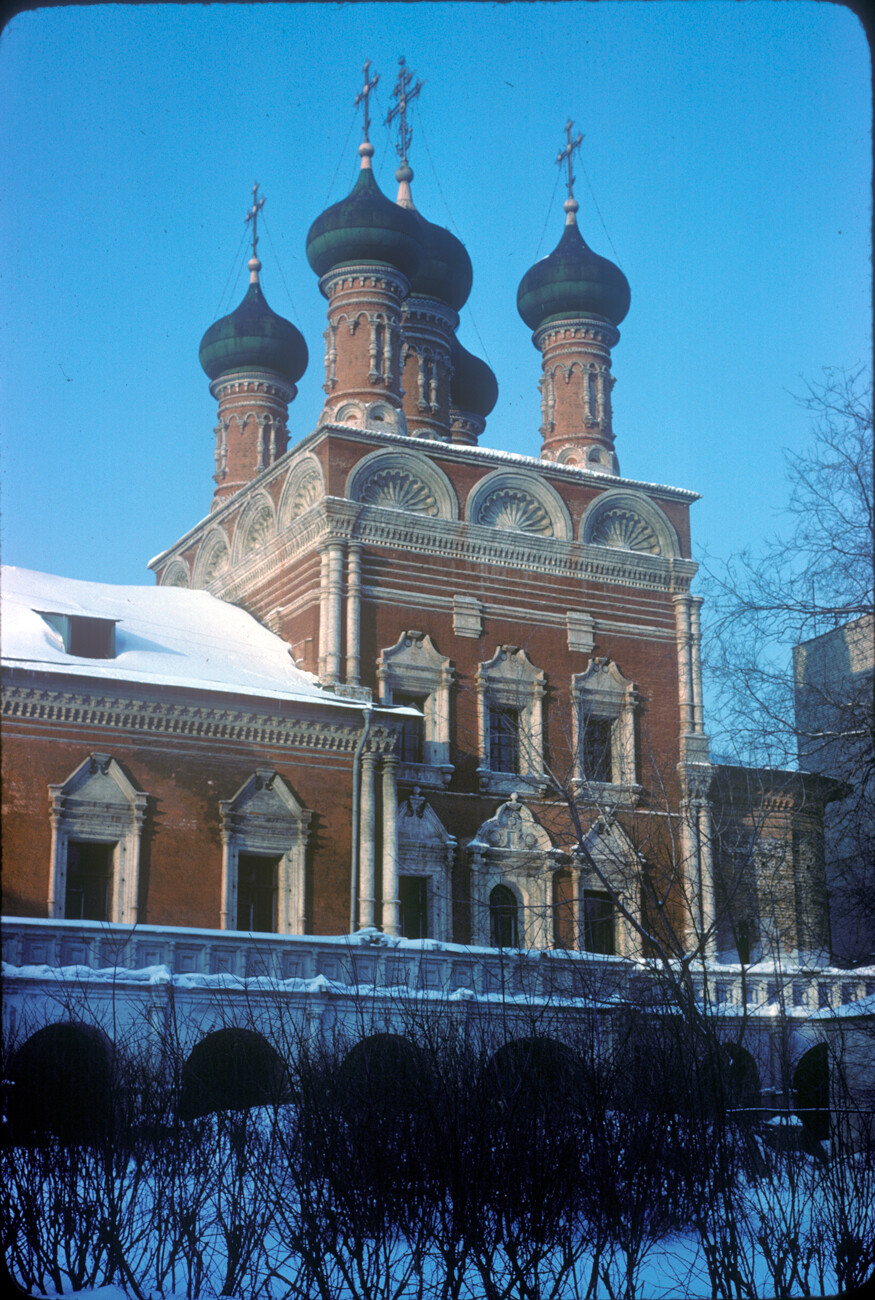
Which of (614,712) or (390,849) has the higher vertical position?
(614,712)

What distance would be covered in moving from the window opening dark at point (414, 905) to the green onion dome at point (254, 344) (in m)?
11.0

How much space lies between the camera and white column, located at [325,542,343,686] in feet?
66.5

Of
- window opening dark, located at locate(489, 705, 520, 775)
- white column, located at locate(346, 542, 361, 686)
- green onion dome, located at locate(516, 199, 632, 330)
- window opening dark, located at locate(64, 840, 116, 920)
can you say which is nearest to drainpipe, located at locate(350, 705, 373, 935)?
white column, located at locate(346, 542, 361, 686)

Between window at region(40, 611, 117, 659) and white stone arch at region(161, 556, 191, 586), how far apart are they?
7.53 metres

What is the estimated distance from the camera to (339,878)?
61.3ft

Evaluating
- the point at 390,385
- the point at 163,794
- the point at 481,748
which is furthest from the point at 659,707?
the point at 163,794

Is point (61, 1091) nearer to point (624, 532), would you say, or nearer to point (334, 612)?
point (334, 612)

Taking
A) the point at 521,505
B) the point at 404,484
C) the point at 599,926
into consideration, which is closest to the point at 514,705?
the point at 521,505

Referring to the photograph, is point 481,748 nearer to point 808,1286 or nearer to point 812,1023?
point 812,1023

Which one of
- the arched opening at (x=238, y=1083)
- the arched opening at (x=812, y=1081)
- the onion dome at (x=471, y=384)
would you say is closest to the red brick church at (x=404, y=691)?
the arched opening at (x=812, y=1081)

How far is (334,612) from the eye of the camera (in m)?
20.5

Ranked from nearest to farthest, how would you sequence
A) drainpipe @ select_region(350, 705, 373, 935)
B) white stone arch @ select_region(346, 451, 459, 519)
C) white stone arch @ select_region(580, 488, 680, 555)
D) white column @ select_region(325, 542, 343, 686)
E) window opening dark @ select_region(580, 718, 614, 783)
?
drainpipe @ select_region(350, 705, 373, 935) → white column @ select_region(325, 542, 343, 686) → white stone arch @ select_region(346, 451, 459, 519) → window opening dark @ select_region(580, 718, 614, 783) → white stone arch @ select_region(580, 488, 680, 555)

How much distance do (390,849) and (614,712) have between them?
15.8 ft

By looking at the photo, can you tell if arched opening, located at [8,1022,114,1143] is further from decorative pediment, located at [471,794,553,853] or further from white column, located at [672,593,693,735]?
white column, located at [672,593,693,735]
